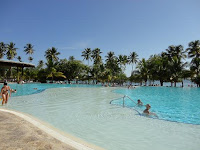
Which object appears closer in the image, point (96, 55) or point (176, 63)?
point (176, 63)

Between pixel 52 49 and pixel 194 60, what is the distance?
4095 cm

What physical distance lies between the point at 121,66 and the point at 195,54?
21280 millimetres

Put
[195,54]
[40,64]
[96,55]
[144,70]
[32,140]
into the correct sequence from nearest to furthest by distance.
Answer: [32,140] < [195,54] < [144,70] < [96,55] < [40,64]

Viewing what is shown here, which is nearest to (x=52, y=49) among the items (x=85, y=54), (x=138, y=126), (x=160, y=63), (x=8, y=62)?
(x=85, y=54)

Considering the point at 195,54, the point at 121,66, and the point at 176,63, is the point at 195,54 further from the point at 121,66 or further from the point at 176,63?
the point at 121,66

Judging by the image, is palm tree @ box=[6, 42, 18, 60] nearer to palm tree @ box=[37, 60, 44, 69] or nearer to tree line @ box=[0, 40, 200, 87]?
tree line @ box=[0, 40, 200, 87]

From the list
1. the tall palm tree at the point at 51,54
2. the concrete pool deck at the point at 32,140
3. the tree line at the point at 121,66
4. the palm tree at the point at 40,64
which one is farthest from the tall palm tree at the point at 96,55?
the concrete pool deck at the point at 32,140

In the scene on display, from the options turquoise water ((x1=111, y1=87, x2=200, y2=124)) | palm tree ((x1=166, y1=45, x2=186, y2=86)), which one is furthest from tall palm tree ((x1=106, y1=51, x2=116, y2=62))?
turquoise water ((x1=111, y1=87, x2=200, y2=124))

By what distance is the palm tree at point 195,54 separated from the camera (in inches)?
1431

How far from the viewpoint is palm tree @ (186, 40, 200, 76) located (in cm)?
3634

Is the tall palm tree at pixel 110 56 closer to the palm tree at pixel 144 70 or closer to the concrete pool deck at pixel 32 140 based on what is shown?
the palm tree at pixel 144 70

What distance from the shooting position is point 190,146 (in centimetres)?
400

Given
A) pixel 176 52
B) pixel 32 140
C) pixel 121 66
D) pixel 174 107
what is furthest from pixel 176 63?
pixel 32 140

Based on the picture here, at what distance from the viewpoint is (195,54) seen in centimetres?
3806
